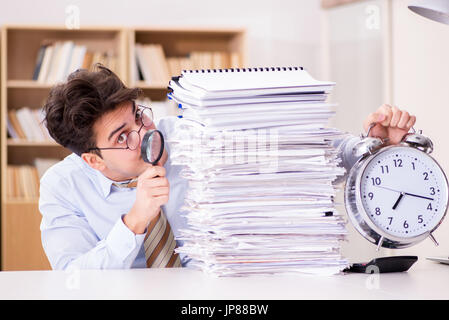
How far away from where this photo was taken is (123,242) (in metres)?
1.22

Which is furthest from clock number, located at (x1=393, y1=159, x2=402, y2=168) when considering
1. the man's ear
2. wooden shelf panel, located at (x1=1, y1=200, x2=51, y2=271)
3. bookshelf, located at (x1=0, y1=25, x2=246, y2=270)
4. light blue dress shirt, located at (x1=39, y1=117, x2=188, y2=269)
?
wooden shelf panel, located at (x1=1, y1=200, x2=51, y2=271)

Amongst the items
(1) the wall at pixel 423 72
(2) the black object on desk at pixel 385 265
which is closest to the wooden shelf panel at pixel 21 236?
(1) the wall at pixel 423 72

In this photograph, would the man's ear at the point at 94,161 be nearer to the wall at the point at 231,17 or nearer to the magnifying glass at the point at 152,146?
the magnifying glass at the point at 152,146

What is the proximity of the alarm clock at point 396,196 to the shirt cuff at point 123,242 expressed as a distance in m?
0.44

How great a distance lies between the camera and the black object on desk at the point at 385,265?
3.43 ft

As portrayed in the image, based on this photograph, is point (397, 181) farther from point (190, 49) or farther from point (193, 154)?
point (190, 49)

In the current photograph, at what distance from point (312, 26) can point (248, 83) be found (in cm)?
386

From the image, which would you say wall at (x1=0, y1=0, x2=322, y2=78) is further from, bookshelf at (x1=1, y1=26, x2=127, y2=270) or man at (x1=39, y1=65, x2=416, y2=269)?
man at (x1=39, y1=65, x2=416, y2=269)

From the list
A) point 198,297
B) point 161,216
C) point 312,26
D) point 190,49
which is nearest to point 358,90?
point 312,26

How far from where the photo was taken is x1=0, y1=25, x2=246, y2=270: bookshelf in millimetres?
3914

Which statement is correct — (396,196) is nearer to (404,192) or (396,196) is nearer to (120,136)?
(404,192)

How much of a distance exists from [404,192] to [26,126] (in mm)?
3390

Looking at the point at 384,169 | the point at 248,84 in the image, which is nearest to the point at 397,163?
the point at 384,169

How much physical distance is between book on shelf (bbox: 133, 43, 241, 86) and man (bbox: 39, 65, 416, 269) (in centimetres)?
253
